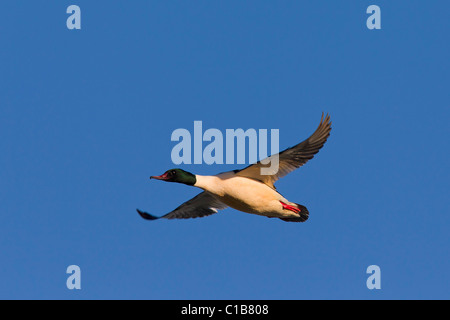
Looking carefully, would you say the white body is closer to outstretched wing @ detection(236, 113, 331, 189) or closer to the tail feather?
outstretched wing @ detection(236, 113, 331, 189)

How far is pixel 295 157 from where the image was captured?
1398 cm

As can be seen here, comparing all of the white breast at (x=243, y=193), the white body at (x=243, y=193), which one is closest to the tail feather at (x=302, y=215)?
the white body at (x=243, y=193)

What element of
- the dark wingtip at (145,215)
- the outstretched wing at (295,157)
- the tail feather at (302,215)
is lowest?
the tail feather at (302,215)

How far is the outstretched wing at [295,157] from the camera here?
13875 mm

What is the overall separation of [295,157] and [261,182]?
0.80m

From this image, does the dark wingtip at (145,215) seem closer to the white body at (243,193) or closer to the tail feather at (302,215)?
the white body at (243,193)

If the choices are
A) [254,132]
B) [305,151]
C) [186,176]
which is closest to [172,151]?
[186,176]

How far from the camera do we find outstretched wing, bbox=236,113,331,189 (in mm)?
13875

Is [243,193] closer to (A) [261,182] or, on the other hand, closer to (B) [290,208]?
(A) [261,182]

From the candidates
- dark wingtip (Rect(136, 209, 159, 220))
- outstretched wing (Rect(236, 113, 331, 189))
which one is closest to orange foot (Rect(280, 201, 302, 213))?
outstretched wing (Rect(236, 113, 331, 189))

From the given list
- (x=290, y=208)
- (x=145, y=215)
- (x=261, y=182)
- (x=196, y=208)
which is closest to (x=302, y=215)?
(x=290, y=208)
